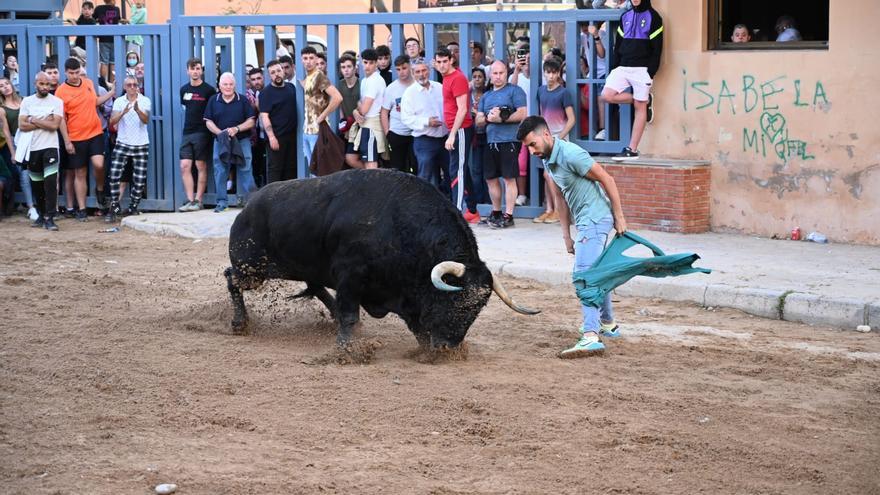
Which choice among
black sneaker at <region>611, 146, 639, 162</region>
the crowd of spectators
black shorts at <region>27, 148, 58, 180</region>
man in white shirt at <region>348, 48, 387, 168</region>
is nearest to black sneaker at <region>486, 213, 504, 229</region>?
the crowd of spectators

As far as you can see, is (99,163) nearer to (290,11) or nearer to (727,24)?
(727,24)

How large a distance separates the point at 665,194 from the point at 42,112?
8324 mm

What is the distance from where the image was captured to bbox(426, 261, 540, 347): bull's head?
8547mm

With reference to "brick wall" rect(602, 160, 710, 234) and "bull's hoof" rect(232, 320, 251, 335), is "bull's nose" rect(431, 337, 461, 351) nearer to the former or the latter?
"bull's hoof" rect(232, 320, 251, 335)

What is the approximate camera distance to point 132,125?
56.7ft

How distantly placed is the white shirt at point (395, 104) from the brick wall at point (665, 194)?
280 cm

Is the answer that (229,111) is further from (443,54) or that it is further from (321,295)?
(321,295)

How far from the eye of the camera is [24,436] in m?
7.03

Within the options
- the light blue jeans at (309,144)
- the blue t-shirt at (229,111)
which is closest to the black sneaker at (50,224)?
the blue t-shirt at (229,111)

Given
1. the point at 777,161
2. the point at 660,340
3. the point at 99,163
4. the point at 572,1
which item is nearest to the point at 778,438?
the point at 660,340

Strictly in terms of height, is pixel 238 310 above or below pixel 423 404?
above

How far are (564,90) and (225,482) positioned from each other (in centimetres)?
940

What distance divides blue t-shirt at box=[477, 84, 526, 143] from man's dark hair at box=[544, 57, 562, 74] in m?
0.45

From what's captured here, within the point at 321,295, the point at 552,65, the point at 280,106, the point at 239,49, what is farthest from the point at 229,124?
the point at 321,295
